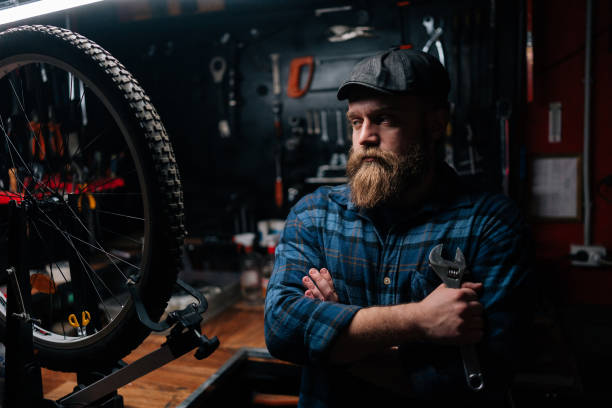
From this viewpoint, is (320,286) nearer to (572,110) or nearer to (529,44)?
(529,44)

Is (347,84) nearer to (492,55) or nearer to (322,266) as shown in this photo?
(322,266)

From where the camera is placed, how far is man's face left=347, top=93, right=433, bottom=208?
46.4 inches

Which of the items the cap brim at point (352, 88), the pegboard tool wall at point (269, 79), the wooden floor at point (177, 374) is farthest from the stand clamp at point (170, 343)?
the pegboard tool wall at point (269, 79)

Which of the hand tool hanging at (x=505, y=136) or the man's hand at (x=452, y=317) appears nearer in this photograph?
the man's hand at (x=452, y=317)

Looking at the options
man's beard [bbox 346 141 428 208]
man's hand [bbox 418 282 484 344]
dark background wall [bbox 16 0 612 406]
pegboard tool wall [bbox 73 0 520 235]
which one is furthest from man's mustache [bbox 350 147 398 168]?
pegboard tool wall [bbox 73 0 520 235]

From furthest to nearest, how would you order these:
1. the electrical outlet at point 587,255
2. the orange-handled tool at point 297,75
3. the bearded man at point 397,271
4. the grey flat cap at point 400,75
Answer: the orange-handled tool at point 297,75
the electrical outlet at point 587,255
the grey flat cap at point 400,75
the bearded man at point 397,271

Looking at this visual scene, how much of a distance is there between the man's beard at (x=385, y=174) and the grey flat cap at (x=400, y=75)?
0.15 metres

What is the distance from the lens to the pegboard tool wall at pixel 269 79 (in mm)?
2383

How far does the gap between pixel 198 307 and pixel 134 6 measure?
8.16 ft

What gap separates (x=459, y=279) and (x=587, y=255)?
159 cm

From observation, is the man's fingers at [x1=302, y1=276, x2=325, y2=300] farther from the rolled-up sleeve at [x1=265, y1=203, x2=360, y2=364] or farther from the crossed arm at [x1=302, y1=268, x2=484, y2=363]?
the crossed arm at [x1=302, y1=268, x2=484, y2=363]

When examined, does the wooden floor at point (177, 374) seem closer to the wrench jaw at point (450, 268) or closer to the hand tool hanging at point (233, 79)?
the wrench jaw at point (450, 268)

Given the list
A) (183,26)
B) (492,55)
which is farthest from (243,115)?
(492,55)

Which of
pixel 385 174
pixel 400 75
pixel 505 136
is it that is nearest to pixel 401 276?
pixel 385 174
